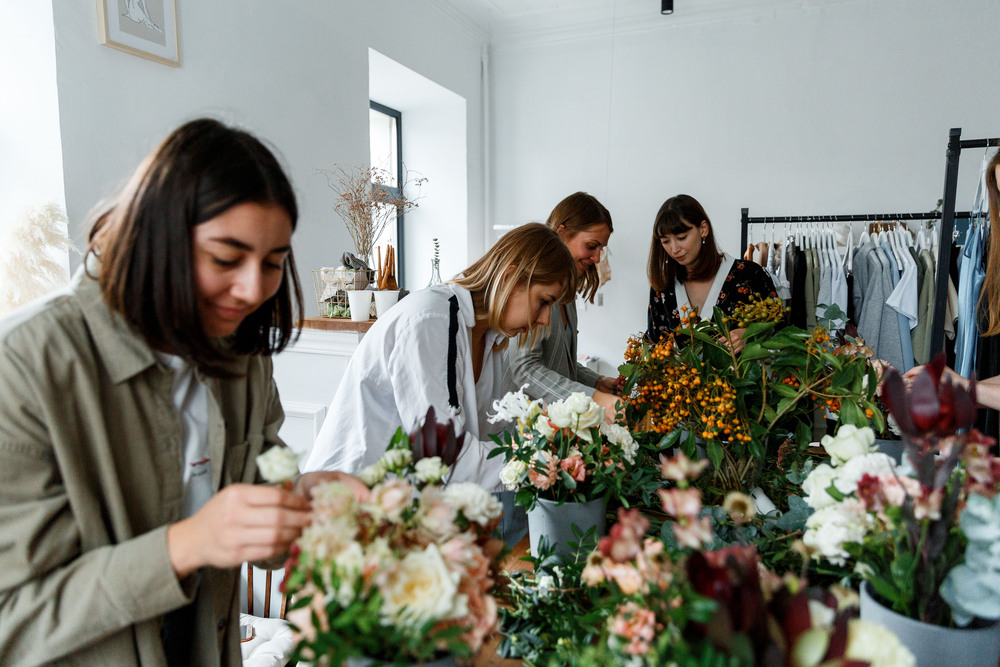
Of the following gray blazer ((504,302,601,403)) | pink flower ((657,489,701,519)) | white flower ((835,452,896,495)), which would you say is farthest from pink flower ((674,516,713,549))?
gray blazer ((504,302,601,403))

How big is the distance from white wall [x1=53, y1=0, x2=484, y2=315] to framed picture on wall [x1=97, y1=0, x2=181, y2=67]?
36 millimetres

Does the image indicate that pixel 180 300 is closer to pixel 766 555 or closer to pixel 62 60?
pixel 766 555

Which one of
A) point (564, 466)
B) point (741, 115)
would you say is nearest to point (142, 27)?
point (564, 466)

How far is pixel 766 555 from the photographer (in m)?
0.94

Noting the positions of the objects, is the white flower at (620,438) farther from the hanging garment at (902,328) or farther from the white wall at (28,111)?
the hanging garment at (902,328)

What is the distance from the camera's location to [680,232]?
246 centimetres

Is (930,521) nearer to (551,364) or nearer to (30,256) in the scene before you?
(551,364)

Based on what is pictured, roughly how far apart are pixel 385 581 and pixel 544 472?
1.70 feet

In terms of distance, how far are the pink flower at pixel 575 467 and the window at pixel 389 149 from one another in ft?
12.7

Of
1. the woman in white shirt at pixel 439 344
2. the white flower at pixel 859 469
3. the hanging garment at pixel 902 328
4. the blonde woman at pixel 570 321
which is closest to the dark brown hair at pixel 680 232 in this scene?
the blonde woman at pixel 570 321

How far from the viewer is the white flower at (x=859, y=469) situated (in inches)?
27.1

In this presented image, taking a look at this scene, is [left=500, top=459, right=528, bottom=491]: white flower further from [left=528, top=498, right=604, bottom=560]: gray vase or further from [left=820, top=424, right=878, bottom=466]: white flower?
[left=820, top=424, right=878, bottom=466]: white flower

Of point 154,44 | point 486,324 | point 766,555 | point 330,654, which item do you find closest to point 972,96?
point 486,324

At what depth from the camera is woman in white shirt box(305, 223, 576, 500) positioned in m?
1.37
